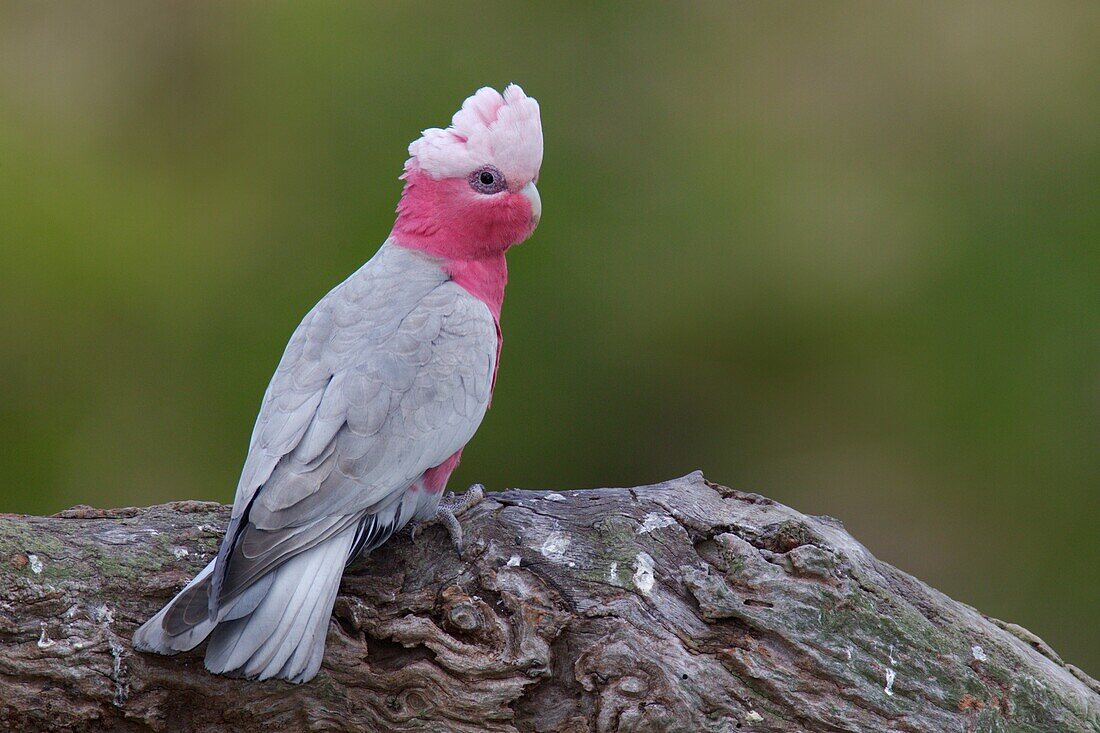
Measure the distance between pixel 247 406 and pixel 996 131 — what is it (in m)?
4.68

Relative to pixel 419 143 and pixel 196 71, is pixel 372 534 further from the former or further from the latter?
pixel 196 71

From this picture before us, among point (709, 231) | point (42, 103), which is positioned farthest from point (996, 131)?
point (42, 103)

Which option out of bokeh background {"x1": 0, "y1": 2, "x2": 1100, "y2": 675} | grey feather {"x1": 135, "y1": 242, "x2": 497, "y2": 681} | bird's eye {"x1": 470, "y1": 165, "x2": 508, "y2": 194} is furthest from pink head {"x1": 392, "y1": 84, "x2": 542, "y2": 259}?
bokeh background {"x1": 0, "y1": 2, "x2": 1100, "y2": 675}

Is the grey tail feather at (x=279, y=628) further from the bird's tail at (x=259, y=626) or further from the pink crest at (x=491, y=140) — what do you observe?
the pink crest at (x=491, y=140)

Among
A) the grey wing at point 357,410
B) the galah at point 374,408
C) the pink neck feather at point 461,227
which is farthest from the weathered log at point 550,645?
the pink neck feather at point 461,227

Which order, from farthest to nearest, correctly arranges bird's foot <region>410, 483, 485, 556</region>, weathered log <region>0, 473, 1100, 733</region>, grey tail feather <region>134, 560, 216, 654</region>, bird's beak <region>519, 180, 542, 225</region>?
bird's beak <region>519, 180, 542, 225</region>
bird's foot <region>410, 483, 485, 556</region>
weathered log <region>0, 473, 1100, 733</region>
grey tail feather <region>134, 560, 216, 654</region>

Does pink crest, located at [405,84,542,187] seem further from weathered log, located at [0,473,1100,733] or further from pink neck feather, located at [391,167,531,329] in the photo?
weathered log, located at [0,473,1100,733]

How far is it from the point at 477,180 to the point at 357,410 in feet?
3.39

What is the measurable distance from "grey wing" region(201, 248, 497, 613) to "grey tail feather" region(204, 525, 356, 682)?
7 cm

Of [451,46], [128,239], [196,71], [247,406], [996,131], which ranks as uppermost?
[996,131]

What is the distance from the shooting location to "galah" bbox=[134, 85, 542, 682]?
2.93 m

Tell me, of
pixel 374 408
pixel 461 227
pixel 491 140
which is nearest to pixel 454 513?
pixel 374 408

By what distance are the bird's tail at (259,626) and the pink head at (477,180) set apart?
137 centimetres

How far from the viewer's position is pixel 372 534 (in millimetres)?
3273
